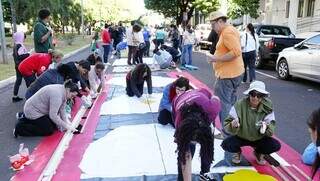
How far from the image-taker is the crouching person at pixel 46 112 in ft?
20.6

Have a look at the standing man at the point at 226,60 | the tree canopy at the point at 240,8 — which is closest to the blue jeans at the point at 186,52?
the standing man at the point at 226,60

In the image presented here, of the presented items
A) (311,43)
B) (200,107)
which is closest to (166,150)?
(200,107)

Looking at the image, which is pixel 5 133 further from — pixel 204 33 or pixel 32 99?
pixel 204 33

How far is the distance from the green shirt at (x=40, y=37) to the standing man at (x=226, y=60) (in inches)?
184

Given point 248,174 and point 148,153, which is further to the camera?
point 148,153

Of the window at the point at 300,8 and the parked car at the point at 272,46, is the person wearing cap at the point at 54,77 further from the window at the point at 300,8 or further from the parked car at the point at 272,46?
the window at the point at 300,8

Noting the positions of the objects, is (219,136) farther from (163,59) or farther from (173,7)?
(173,7)

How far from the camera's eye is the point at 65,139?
6371mm

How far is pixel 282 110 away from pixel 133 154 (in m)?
3.97

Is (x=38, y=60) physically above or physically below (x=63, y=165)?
above

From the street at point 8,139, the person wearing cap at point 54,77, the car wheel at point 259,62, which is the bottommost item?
the street at point 8,139

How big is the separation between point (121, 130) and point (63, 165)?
1663 millimetres

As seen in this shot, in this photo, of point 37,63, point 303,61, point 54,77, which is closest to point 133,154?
point 54,77

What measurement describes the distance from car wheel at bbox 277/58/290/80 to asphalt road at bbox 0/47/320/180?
219 mm
